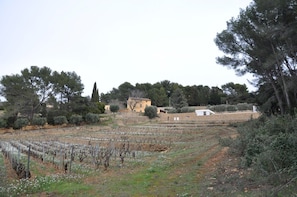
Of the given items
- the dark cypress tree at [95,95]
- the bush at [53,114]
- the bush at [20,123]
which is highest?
the dark cypress tree at [95,95]

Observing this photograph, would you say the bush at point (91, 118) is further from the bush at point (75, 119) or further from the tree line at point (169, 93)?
the tree line at point (169, 93)

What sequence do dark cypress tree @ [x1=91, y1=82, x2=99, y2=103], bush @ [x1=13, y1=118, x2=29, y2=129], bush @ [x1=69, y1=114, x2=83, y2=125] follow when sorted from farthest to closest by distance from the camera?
dark cypress tree @ [x1=91, y1=82, x2=99, y2=103] → bush @ [x1=69, y1=114, x2=83, y2=125] → bush @ [x1=13, y1=118, x2=29, y2=129]

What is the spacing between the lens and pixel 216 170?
7898 millimetres

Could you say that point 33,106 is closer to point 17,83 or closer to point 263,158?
point 17,83

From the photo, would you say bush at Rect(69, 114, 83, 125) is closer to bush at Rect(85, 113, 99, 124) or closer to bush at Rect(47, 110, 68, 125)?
bush at Rect(85, 113, 99, 124)

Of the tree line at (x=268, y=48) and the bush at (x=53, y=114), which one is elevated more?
the tree line at (x=268, y=48)

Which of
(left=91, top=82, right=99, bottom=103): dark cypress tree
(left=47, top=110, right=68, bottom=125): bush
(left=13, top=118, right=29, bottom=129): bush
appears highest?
(left=91, top=82, right=99, bottom=103): dark cypress tree

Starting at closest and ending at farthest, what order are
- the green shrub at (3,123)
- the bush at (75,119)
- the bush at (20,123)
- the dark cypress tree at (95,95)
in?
the green shrub at (3,123) < the bush at (20,123) < the bush at (75,119) < the dark cypress tree at (95,95)

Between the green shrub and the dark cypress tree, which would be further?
the dark cypress tree

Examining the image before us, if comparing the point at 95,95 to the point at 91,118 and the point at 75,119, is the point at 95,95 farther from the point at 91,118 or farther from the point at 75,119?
the point at 75,119

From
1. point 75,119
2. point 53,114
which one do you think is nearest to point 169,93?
point 75,119

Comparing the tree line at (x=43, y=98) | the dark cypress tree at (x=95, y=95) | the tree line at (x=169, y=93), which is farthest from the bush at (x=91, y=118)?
the tree line at (x=169, y=93)

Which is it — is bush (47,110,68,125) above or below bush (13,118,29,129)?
above

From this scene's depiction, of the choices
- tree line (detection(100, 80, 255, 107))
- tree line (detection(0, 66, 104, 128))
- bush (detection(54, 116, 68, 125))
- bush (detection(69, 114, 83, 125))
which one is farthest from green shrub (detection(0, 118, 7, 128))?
tree line (detection(100, 80, 255, 107))
